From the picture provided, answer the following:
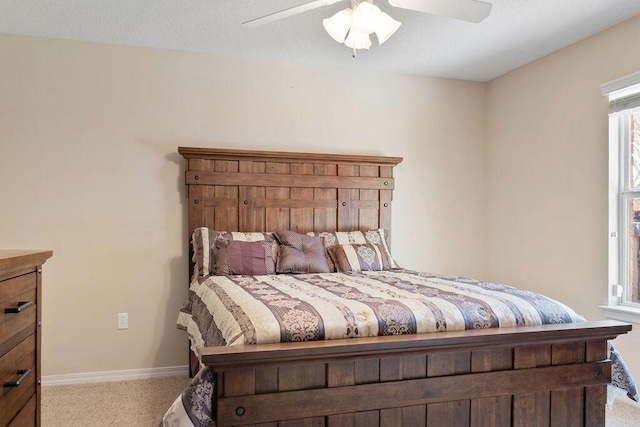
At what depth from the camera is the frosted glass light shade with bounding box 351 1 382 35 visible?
213 cm

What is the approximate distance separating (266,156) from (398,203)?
1.24 m

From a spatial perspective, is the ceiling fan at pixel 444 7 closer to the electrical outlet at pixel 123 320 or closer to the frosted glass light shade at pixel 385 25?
the frosted glass light shade at pixel 385 25

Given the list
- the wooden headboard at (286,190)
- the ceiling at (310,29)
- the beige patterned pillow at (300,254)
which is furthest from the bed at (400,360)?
the ceiling at (310,29)

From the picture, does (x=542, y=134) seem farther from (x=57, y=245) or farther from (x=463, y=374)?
(x=57, y=245)

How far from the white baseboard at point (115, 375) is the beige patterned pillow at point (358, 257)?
55.3 inches

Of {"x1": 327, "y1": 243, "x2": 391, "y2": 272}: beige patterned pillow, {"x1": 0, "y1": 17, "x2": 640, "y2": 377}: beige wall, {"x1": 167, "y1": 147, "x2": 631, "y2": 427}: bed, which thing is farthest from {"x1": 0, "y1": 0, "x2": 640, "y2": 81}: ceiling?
{"x1": 167, "y1": 147, "x2": 631, "y2": 427}: bed

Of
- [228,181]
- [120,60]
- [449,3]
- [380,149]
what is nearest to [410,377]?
[449,3]

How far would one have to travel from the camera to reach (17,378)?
162cm

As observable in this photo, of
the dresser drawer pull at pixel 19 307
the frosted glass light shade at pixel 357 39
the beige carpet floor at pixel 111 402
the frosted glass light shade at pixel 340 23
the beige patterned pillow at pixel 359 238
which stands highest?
the frosted glass light shade at pixel 340 23

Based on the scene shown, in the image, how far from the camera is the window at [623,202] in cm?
301

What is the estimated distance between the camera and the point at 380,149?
4.02 meters

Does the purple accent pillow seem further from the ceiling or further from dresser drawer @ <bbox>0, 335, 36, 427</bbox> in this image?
the ceiling

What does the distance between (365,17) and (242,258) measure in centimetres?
164

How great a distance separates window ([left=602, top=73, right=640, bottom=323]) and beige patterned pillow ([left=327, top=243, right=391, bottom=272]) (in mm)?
1485
